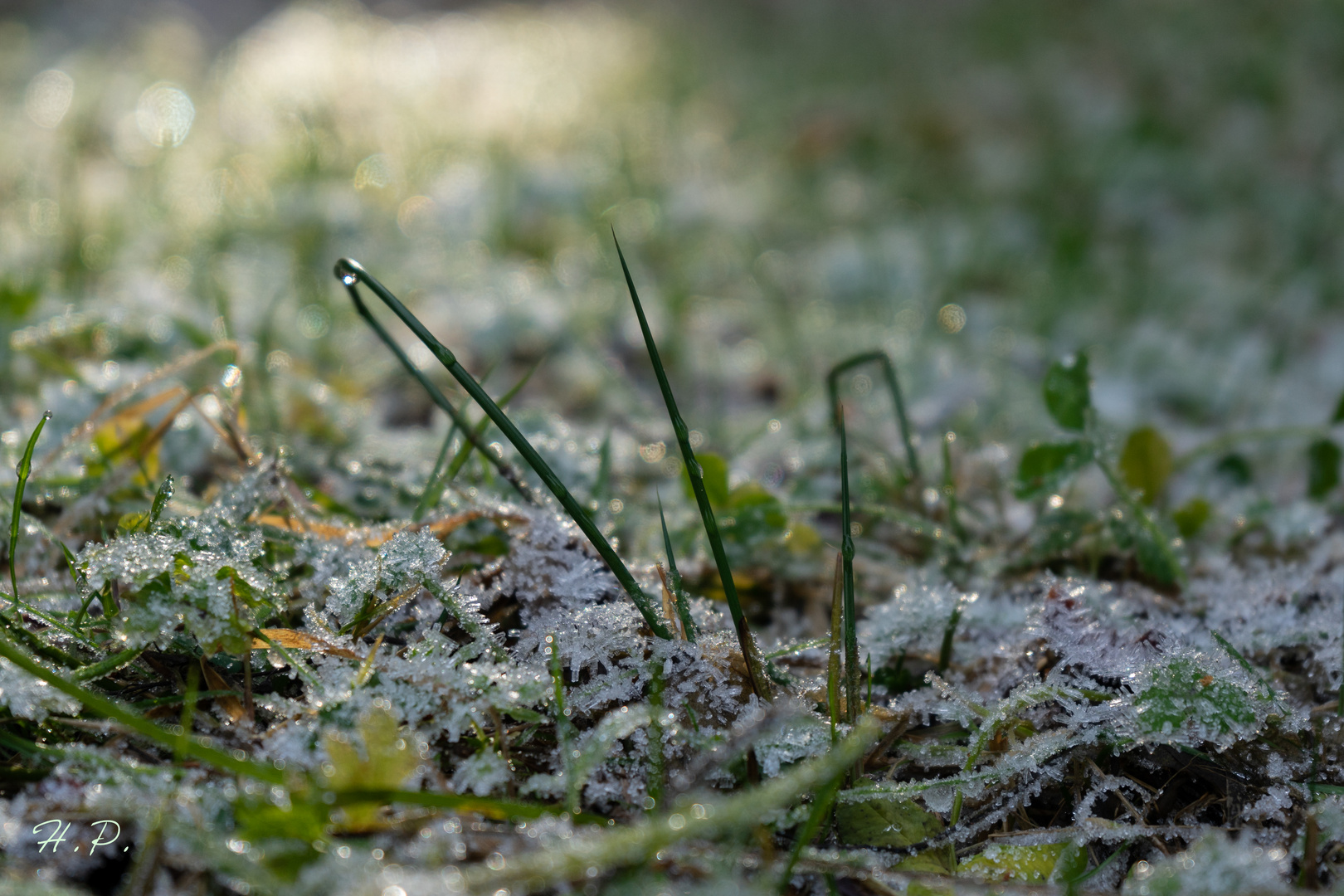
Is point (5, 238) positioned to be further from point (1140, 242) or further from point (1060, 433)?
point (1140, 242)

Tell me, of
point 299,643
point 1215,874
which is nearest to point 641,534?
point 299,643

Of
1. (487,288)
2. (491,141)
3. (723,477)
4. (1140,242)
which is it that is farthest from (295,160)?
(1140,242)

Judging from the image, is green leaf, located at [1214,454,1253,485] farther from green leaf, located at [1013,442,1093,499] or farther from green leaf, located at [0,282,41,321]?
green leaf, located at [0,282,41,321]

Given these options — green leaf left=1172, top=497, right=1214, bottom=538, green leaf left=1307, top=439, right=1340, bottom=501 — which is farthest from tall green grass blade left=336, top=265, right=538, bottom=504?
green leaf left=1307, top=439, right=1340, bottom=501

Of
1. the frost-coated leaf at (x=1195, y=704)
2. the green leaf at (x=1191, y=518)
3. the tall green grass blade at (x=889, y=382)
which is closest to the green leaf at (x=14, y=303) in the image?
the tall green grass blade at (x=889, y=382)
